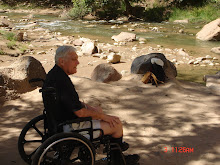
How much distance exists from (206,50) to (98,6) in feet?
36.3

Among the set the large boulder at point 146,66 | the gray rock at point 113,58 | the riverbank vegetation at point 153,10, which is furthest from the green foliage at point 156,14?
the large boulder at point 146,66

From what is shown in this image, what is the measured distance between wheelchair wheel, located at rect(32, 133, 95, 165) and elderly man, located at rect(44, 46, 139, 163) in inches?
6.6

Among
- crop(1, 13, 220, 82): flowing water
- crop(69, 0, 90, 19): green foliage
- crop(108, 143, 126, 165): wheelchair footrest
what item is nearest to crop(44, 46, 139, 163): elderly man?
crop(108, 143, 126, 165): wheelchair footrest

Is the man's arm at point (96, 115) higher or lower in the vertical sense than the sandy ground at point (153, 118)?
higher

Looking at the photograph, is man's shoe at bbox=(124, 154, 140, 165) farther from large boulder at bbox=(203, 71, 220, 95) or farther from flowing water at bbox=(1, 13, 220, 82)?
flowing water at bbox=(1, 13, 220, 82)

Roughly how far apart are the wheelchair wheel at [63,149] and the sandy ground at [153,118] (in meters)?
0.57

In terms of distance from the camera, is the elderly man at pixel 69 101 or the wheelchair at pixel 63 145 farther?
the elderly man at pixel 69 101

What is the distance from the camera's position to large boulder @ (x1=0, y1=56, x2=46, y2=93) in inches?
184

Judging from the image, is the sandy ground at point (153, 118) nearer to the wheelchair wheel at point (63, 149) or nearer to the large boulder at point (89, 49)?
the wheelchair wheel at point (63, 149)

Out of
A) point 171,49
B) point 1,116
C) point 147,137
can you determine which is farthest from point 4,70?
point 171,49

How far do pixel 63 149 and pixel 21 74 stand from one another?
317 centimetres

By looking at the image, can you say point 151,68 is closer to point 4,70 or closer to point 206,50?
point 4,70

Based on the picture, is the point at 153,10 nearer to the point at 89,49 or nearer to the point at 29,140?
the point at 89,49

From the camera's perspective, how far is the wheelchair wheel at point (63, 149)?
2.00m
